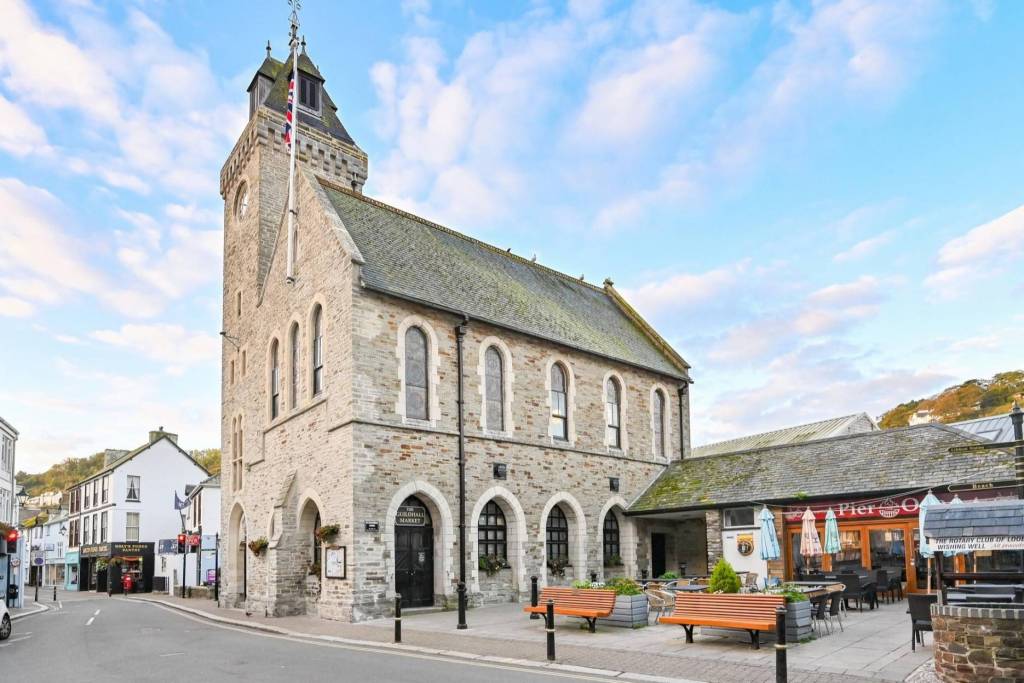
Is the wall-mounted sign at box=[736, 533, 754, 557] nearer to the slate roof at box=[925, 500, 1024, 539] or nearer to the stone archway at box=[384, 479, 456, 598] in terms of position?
the stone archway at box=[384, 479, 456, 598]

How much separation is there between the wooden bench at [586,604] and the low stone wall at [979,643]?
21.0 feet

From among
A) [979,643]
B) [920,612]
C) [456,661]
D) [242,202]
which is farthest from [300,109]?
[979,643]

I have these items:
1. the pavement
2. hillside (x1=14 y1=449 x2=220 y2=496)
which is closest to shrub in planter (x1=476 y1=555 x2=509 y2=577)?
the pavement

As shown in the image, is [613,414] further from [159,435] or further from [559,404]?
[159,435]

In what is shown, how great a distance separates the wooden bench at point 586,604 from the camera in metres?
15.0

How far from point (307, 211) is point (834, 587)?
54.7ft

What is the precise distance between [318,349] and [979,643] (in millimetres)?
16771

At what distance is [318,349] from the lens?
21609mm

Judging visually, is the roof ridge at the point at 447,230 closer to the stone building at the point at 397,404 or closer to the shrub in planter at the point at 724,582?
the stone building at the point at 397,404

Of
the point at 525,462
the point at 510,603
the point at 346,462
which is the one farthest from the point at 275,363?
the point at 510,603

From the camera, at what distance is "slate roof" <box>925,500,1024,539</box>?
417 inches

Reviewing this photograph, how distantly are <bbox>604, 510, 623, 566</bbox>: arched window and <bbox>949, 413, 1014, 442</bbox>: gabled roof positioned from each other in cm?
1183

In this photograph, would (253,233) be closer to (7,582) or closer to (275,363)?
(275,363)

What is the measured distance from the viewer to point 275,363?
80.3 feet
